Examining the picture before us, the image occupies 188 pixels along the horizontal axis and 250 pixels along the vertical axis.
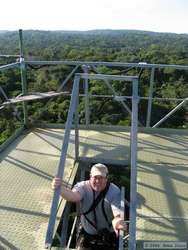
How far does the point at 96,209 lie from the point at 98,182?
0.97 ft

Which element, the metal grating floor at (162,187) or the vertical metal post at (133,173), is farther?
the metal grating floor at (162,187)

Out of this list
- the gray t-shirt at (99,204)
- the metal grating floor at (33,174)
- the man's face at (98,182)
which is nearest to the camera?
the man's face at (98,182)

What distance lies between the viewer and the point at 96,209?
359cm

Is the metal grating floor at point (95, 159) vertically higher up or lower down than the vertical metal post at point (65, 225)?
higher up

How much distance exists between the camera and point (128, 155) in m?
5.90

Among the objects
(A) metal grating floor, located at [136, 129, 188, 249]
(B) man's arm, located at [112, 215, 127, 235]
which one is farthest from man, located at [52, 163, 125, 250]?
(A) metal grating floor, located at [136, 129, 188, 249]

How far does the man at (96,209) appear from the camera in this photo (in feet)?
11.6

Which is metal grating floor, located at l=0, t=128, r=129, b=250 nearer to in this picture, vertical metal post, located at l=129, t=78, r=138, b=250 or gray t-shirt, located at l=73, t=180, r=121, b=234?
gray t-shirt, located at l=73, t=180, r=121, b=234

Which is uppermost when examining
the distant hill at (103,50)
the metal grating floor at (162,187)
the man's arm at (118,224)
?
the man's arm at (118,224)

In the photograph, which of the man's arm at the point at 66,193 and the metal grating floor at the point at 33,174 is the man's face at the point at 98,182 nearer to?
the man's arm at the point at 66,193

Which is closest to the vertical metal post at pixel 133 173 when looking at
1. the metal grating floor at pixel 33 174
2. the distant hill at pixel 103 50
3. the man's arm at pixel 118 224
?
the man's arm at pixel 118 224

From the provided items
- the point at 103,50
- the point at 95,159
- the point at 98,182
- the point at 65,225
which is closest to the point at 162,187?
the point at 95,159

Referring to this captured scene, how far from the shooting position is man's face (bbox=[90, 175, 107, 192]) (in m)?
3.44

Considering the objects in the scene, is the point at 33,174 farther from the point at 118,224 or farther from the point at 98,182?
the point at 118,224
